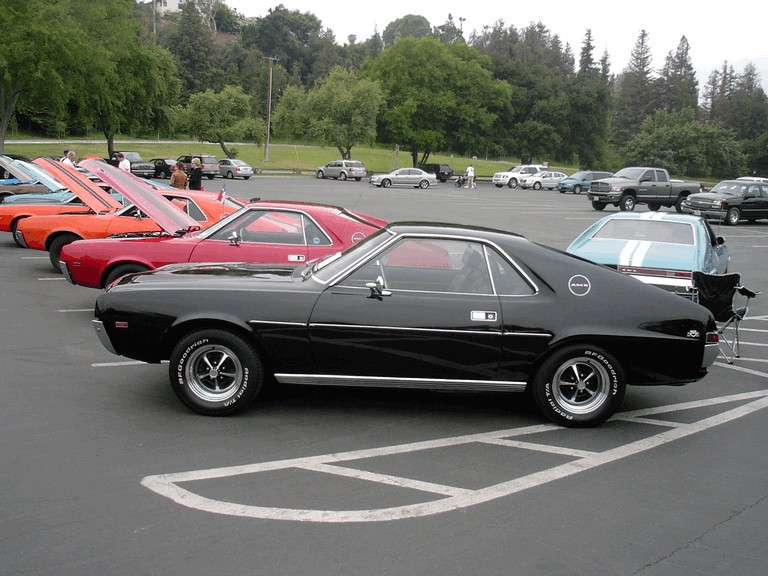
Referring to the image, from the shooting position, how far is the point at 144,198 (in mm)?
9898

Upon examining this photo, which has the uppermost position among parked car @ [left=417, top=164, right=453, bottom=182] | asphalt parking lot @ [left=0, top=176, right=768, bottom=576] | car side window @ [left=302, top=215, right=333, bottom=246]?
parked car @ [left=417, top=164, right=453, bottom=182]

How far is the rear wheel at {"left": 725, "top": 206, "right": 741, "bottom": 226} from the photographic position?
29.7 m

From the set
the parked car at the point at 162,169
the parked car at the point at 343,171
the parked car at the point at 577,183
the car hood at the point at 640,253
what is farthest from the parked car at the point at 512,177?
the car hood at the point at 640,253

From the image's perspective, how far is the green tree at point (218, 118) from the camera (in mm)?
70250

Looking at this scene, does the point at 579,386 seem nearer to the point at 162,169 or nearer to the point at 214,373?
the point at 214,373

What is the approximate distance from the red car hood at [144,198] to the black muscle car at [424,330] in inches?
138

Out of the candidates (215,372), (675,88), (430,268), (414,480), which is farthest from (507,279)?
(675,88)

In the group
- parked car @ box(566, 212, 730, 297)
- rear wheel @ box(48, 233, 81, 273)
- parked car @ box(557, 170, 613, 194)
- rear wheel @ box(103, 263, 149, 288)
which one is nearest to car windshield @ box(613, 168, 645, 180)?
parked car @ box(557, 170, 613, 194)

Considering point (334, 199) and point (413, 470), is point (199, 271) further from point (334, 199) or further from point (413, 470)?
point (334, 199)

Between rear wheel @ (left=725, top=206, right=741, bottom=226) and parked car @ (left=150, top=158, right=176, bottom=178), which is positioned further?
parked car @ (left=150, top=158, right=176, bottom=178)

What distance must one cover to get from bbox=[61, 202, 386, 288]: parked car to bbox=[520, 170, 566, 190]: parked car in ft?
165

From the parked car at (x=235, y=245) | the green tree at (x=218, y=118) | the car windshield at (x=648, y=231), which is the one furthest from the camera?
the green tree at (x=218, y=118)

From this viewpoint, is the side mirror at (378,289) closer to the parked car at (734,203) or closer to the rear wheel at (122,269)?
the rear wheel at (122,269)

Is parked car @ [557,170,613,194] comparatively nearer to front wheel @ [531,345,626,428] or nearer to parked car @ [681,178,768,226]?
parked car @ [681,178,768,226]
